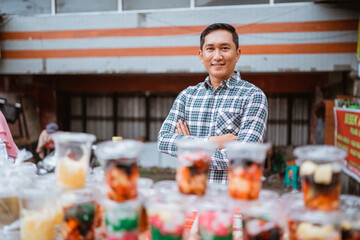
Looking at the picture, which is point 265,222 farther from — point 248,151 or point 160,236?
point 160,236

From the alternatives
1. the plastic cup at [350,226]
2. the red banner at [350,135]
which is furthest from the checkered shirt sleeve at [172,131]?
the red banner at [350,135]

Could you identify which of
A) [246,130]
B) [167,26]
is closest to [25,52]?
[167,26]

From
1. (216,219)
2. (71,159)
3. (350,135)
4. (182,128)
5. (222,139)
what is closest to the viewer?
(216,219)

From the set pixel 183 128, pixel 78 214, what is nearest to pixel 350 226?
pixel 78 214

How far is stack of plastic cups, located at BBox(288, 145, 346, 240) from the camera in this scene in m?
1.16

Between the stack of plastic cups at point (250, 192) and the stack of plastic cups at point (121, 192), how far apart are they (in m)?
0.44

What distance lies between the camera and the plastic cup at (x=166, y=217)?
1.28 metres

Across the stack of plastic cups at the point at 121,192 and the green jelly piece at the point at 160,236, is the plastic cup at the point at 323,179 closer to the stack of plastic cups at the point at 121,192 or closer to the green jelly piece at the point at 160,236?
the green jelly piece at the point at 160,236

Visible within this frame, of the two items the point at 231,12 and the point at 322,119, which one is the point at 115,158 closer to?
the point at 231,12

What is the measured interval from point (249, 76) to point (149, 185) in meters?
6.21

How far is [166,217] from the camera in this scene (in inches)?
50.4

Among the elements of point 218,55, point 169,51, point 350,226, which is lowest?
point 350,226

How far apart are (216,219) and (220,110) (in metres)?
1.21

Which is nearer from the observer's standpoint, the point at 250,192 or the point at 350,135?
the point at 250,192
